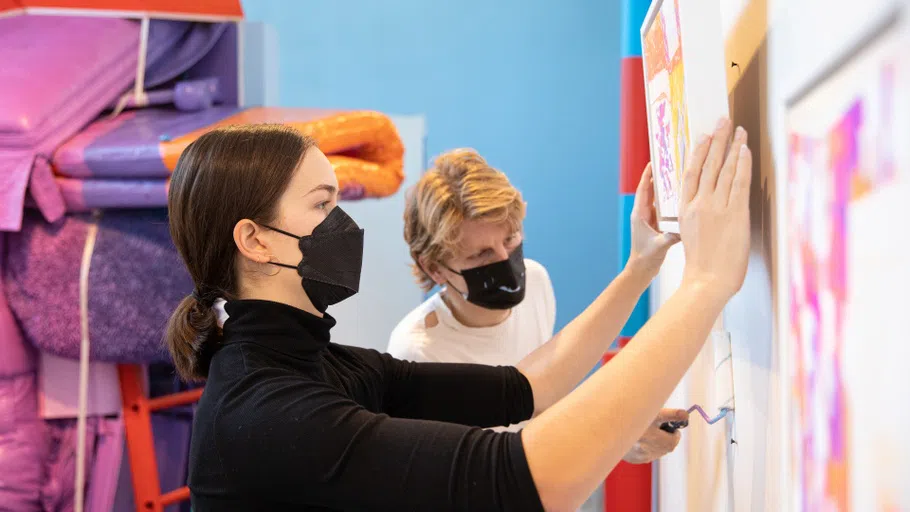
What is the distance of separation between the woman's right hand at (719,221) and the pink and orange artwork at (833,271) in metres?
0.04

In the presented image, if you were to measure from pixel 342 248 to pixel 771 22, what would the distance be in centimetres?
54

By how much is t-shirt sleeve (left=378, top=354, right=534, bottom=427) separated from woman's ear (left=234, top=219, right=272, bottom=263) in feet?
0.89

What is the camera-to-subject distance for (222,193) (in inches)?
39.0

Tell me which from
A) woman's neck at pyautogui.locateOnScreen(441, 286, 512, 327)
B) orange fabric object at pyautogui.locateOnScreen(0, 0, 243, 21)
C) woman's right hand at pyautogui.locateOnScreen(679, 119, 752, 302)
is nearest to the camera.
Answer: woman's right hand at pyautogui.locateOnScreen(679, 119, 752, 302)

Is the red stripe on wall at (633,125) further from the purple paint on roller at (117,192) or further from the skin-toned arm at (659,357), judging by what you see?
the skin-toned arm at (659,357)

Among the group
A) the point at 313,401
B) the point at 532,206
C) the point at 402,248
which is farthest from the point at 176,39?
the point at 313,401

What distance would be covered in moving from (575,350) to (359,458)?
0.50 m

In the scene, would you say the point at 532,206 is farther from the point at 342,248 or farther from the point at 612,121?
the point at 342,248

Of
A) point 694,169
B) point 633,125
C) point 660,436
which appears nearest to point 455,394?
point 660,436

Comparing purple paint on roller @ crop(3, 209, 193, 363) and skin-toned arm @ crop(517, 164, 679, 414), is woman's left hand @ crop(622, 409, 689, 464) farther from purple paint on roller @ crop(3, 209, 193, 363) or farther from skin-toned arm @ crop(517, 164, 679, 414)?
purple paint on roller @ crop(3, 209, 193, 363)

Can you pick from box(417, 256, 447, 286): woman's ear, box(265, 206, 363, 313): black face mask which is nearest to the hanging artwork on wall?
box(265, 206, 363, 313): black face mask

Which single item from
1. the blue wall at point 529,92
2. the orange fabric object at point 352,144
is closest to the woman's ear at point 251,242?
the orange fabric object at point 352,144

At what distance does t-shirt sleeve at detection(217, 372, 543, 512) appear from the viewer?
0.76 m

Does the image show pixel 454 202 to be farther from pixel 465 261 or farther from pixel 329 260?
pixel 329 260
